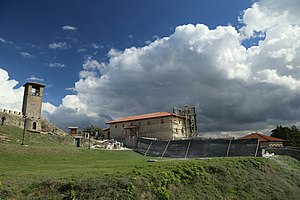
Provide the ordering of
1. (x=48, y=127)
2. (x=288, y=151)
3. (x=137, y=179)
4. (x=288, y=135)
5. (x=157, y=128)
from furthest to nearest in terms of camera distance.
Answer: (x=288, y=135)
(x=157, y=128)
(x=48, y=127)
(x=288, y=151)
(x=137, y=179)

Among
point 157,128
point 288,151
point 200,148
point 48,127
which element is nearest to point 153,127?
point 157,128

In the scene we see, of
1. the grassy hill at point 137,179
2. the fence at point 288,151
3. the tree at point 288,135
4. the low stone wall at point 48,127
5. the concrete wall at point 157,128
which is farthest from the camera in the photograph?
the tree at point 288,135

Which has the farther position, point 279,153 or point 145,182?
point 279,153

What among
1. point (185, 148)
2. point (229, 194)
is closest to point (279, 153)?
point (185, 148)

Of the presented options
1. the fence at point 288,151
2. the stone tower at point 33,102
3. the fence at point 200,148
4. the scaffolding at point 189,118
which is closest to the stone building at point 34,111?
the stone tower at point 33,102

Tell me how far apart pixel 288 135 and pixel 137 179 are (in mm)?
65441

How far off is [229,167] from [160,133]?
1363 inches

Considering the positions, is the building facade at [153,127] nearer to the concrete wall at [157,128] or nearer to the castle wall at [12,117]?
the concrete wall at [157,128]

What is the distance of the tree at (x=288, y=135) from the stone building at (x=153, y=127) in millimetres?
26423

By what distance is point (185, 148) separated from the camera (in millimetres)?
36188

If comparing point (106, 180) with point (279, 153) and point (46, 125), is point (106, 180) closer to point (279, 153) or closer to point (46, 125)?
point (279, 153)

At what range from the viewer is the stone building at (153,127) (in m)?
54.4

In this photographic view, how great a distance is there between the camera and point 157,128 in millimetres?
55562

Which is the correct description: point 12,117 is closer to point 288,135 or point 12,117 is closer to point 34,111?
point 34,111
